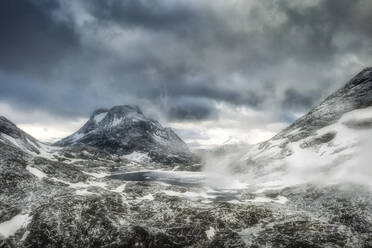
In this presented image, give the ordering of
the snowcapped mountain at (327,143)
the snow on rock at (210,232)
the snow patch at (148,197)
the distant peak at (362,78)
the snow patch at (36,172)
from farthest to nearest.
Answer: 1. the distant peak at (362,78)
2. the snowcapped mountain at (327,143)
3. the snow patch at (36,172)
4. the snow patch at (148,197)
5. the snow on rock at (210,232)

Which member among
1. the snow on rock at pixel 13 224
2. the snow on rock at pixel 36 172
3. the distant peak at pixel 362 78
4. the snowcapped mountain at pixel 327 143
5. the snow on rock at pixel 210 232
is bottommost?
the snow on rock at pixel 13 224

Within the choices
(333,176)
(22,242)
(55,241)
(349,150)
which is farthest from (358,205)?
(22,242)

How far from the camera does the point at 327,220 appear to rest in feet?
169

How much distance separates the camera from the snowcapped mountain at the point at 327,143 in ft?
299

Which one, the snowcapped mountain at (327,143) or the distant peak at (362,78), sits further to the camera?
the distant peak at (362,78)

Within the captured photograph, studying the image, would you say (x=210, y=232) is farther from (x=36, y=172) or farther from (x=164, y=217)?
(x=36, y=172)

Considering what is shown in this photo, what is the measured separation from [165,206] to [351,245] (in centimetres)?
3564

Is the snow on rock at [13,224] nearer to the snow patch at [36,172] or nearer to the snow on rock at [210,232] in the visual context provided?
the snow patch at [36,172]

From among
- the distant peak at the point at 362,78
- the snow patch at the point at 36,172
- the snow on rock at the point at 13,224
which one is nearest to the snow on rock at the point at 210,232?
the snow on rock at the point at 13,224

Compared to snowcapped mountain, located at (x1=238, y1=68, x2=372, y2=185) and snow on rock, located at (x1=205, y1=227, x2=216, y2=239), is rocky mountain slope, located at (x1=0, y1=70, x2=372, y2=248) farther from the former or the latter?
snowcapped mountain, located at (x1=238, y1=68, x2=372, y2=185)

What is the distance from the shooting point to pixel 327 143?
110 m

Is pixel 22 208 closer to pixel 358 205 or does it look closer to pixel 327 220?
pixel 327 220

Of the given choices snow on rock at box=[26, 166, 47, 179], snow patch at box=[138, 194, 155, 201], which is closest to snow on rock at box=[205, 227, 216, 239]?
snow patch at box=[138, 194, 155, 201]

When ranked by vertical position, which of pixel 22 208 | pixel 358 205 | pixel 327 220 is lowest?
pixel 22 208
